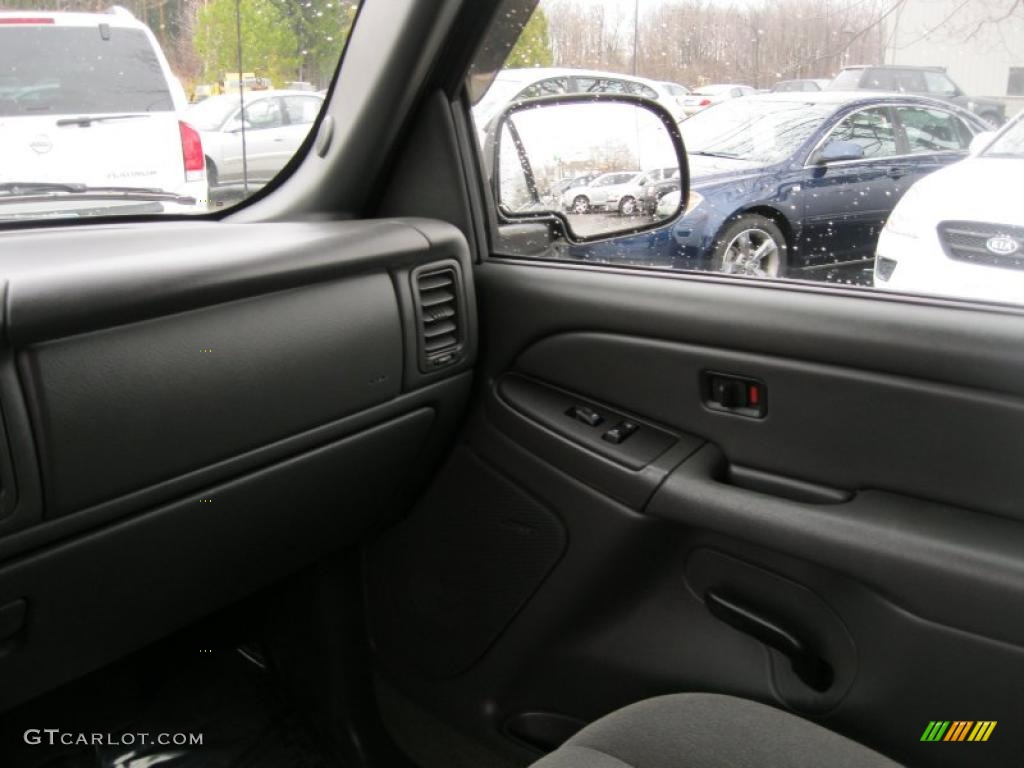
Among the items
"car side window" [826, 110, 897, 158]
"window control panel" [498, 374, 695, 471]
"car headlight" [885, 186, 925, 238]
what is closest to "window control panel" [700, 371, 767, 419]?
"window control panel" [498, 374, 695, 471]

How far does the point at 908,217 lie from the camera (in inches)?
67.4

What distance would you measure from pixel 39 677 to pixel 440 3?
4.84 feet

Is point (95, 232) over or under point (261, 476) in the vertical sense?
over

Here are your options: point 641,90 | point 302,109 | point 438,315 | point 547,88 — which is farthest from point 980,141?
point 302,109

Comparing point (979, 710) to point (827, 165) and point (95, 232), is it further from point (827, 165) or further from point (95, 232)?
point (95, 232)

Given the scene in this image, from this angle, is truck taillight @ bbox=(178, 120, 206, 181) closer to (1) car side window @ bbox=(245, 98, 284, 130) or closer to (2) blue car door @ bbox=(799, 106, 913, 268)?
(1) car side window @ bbox=(245, 98, 284, 130)

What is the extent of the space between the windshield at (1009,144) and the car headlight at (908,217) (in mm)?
135

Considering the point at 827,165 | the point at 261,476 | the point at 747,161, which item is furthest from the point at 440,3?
the point at 261,476

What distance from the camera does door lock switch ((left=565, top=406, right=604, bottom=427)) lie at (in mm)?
1977

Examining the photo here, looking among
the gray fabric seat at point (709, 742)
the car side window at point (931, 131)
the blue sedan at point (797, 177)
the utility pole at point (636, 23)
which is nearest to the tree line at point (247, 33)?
the utility pole at point (636, 23)

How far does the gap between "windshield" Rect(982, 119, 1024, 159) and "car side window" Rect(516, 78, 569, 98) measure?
34.9 inches

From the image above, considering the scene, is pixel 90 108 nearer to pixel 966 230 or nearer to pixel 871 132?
pixel 871 132

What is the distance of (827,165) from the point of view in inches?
72.4

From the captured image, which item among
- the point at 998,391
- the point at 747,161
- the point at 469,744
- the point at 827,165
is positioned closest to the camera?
the point at 998,391
